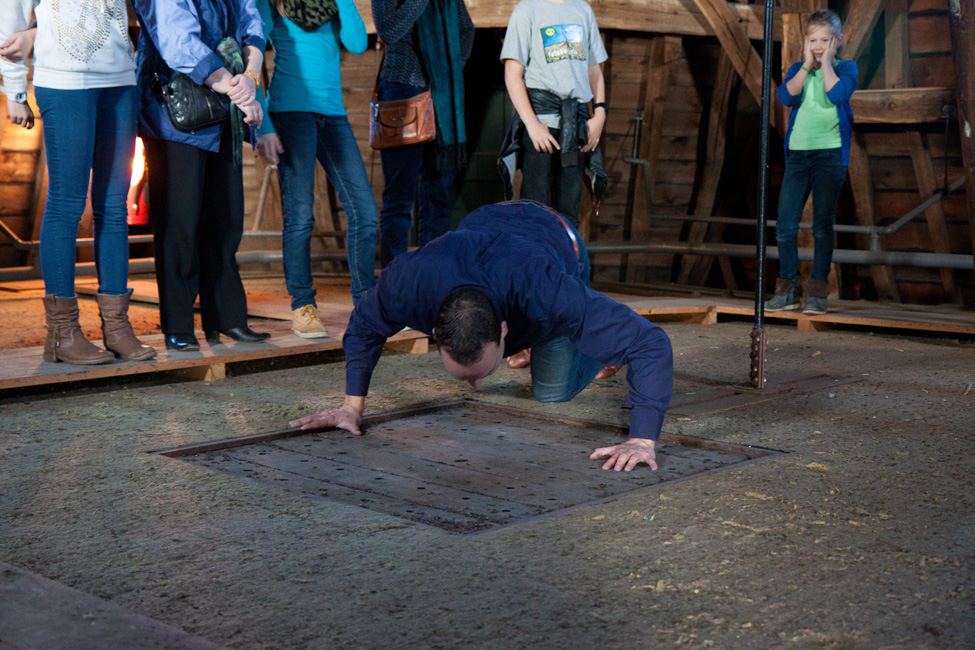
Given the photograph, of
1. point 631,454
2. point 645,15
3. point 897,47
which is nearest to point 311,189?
point 631,454

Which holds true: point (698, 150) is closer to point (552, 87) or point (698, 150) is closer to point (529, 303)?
point (552, 87)

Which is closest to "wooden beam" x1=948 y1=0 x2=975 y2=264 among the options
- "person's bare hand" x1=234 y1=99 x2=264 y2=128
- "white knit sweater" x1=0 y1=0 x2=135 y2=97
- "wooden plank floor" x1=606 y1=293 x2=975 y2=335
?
"wooden plank floor" x1=606 y1=293 x2=975 y2=335

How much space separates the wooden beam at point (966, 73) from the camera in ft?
18.1

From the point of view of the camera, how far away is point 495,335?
2490 millimetres

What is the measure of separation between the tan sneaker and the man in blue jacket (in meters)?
1.55

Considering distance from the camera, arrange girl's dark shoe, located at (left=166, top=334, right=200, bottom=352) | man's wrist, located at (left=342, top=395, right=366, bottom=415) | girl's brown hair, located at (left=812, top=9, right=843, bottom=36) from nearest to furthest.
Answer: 1. man's wrist, located at (left=342, top=395, right=366, bottom=415)
2. girl's dark shoe, located at (left=166, top=334, right=200, bottom=352)
3. girl's brown hair, located at (left=812, top=9, right=843, bottom=36)

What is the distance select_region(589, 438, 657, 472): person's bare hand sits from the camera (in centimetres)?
278

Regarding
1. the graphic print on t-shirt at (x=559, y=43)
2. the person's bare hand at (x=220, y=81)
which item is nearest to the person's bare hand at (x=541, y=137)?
the graphic print on t-shirt at (x=559, y=43)

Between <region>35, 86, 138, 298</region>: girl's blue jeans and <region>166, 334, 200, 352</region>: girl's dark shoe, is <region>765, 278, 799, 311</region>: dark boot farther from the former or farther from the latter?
<region>35, 86, 138, 298</region>: girl's blue jeans

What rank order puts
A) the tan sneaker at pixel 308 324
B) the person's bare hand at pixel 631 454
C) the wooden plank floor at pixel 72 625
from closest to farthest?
the wooden plank floor at pixel 72 625 < the person's bare hand at pixel 631 454 < the tan sneaker at pixel 308 324

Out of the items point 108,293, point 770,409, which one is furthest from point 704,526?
point 108,293

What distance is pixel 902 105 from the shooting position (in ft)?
21.4

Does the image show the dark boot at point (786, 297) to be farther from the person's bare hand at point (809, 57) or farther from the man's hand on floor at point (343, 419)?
the man's hand on floor at point (343, 419)

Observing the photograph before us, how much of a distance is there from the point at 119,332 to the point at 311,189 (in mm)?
1016
